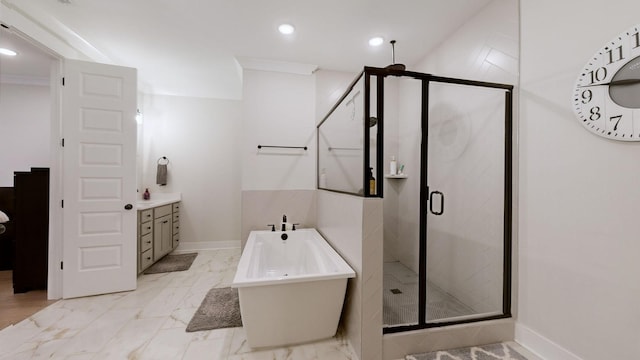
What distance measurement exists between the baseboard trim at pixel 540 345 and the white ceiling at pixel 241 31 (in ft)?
8.64

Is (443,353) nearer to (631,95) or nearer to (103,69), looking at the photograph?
(631,95)

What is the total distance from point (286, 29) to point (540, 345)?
130 inches

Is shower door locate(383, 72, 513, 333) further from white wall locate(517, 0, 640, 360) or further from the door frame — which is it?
the door frame

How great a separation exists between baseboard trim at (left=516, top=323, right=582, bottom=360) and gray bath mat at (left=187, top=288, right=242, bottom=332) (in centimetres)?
221

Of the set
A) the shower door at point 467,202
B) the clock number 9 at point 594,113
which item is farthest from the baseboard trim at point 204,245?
the clock number 9 at point 594,113

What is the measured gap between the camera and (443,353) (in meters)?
1.68

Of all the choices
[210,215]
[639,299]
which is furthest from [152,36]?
[639,299]

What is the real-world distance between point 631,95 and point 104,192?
4141 millimetres

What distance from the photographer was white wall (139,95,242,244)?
12.9 ft

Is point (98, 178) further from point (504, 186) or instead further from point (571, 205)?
point (571, 205)

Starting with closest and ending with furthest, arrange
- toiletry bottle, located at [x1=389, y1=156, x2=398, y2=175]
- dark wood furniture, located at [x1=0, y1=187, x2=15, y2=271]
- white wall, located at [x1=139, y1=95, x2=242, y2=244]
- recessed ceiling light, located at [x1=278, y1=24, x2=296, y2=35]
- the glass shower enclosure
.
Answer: the glass shower enclosure
recessed ceiling light, located at [x1=278, y1=24, x2=296, y2=35]
dark wood furniture, located at [x1=0, y1=187, x2=15, y2=271]
toiletry bottle, located at [x1=389, y1=156, x2=398, y2=175]
white wall, located at [x1=139, y1=95, x2=242, y2=244]

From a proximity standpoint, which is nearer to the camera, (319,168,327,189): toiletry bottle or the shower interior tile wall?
the shower interior tile wall

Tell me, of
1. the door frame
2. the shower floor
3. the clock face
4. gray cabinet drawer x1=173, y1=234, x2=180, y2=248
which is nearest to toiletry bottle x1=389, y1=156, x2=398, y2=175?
the shower floor

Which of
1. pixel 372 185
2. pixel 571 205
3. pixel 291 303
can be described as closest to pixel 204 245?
pixel 291 303
